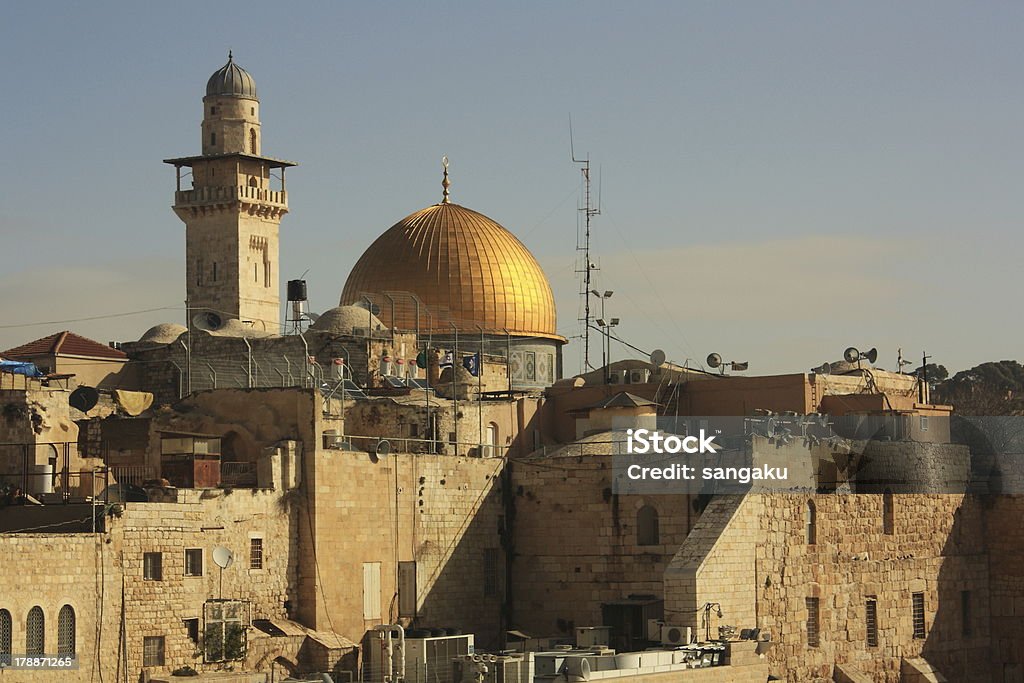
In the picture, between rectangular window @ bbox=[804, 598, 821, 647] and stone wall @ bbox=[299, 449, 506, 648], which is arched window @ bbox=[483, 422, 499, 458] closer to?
stone wall @ bbox=[299, 449, 506, 648]

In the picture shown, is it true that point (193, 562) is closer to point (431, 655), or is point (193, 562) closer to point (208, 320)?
point (431, 655)

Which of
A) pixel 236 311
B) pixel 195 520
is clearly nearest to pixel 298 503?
pixel 195 520

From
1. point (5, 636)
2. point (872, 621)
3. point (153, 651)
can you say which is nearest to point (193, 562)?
point (153, 651)

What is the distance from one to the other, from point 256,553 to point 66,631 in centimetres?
427

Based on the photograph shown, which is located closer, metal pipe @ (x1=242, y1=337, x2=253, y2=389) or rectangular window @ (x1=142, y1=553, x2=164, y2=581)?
rectangular window @ (x1=142, y1=553, x2=164, y2=581)

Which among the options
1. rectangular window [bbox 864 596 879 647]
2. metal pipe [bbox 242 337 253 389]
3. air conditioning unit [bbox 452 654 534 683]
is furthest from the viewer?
metal pipe [bbox 242 337 253 389]

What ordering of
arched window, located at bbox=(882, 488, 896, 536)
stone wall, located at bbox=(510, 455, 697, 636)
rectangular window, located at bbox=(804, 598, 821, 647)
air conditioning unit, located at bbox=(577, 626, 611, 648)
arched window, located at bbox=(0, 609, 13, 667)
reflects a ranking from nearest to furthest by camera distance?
arched window, located at bbox=(0, 609, 13, 667)
air conditioning unit, located at bbox=(577, 626, 611, 648)
stone wall, located at bbox=(510, 455, 697, 636)
rectangular window, located at bbox=(804, 598, 821, 647)
arched window, located at bbox=(882, 488, 896, 536)

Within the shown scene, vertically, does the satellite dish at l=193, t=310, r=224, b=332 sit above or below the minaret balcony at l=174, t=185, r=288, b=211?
below

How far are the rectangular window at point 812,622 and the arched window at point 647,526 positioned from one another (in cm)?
285

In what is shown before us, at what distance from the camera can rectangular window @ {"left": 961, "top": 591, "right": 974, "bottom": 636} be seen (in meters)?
38.2

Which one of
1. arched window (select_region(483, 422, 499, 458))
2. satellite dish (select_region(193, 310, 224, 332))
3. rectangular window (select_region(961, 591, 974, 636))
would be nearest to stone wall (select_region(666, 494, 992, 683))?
rectangular window (select_region(961, 591, 974, 636))

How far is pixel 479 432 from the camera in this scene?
126 feet

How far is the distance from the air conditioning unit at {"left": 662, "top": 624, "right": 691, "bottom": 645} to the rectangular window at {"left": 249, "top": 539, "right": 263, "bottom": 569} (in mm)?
6361

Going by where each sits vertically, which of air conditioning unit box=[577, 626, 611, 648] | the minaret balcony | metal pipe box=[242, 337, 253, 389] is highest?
the minaret balcony
